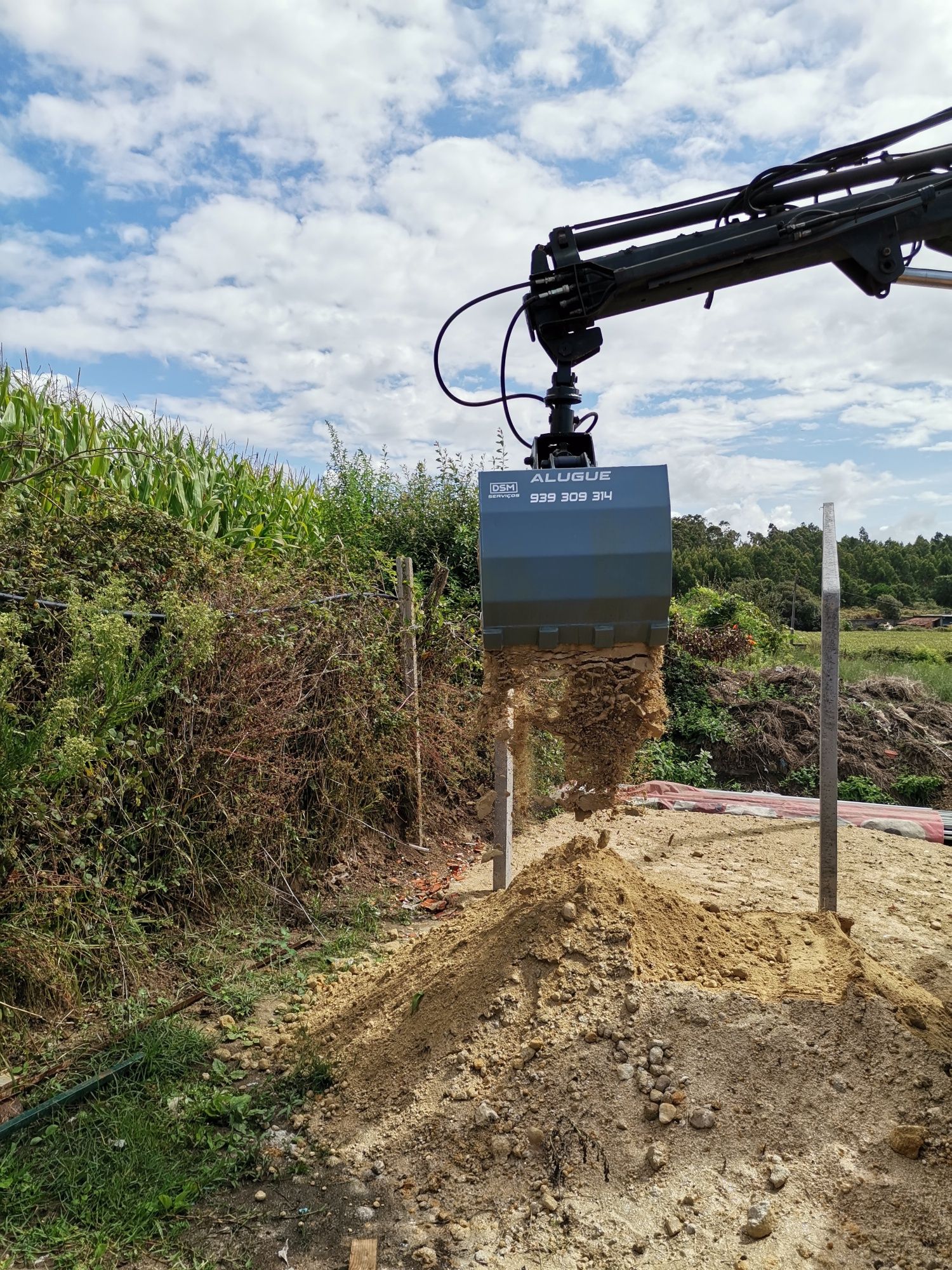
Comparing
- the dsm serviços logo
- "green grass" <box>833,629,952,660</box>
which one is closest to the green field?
"green grass" <box>833,629,952,660</box>

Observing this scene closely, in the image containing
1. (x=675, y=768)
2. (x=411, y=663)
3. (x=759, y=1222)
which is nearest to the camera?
(x=759, y=1222)

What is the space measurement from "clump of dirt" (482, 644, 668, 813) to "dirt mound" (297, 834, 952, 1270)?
1.87ft

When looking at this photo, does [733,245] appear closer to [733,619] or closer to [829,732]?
[829,732]

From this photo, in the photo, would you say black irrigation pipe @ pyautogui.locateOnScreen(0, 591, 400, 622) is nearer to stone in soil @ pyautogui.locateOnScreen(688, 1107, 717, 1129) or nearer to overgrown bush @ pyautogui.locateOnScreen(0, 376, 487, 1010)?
overgrown bush @ pyautogui.locateOnScreen(0, 376, 487, 1010)

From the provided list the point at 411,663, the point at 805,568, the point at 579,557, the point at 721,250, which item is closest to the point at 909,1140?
the point at 579,557

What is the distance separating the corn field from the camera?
5680 mm

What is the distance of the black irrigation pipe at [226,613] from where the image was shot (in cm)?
422

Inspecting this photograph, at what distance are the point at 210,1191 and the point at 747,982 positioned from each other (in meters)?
2.14

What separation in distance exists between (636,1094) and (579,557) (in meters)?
1.91

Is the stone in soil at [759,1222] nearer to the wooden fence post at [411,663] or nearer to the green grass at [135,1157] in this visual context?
the green grass at [135,1157]

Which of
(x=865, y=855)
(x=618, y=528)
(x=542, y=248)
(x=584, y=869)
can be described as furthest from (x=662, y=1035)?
(x=865, y=855)

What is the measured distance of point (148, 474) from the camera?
7566 mm

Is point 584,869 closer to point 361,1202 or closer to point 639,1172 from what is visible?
point 639,1172

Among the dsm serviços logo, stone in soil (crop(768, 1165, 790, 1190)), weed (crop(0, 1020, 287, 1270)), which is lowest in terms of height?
weed (crop(0, 1020, 287, 1270))
